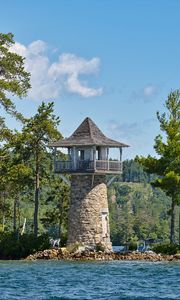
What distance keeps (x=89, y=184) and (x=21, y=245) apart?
20.2 ft

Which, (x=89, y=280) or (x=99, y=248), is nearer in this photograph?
(x=89, y=280)

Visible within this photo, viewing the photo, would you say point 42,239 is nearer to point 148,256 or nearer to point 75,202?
point 75,202

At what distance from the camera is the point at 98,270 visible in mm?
44406

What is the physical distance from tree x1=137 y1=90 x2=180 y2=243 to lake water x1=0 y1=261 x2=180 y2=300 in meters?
7.61

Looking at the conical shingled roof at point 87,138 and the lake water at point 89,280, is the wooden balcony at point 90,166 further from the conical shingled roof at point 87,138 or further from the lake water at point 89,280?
the lake water at point 89,280

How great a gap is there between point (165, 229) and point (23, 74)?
10090 cm

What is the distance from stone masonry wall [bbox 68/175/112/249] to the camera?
181 ft

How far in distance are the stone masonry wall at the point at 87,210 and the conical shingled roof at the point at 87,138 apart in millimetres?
2221

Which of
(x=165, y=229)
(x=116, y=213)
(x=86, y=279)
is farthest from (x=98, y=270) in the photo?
(x=116, y=213)

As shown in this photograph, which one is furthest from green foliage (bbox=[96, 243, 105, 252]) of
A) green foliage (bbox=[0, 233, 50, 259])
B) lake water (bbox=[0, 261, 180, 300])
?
lake water (bbox=[0, 261, 180, 300])

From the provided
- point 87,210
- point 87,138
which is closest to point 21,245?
point 87,210

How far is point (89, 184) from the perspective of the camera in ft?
182

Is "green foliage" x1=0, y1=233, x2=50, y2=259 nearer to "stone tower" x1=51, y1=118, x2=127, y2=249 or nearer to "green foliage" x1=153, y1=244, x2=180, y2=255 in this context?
"stone tower" x1=51, y1=118, x2=127, y2=249

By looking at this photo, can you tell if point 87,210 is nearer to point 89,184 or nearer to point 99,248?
point 89,184
